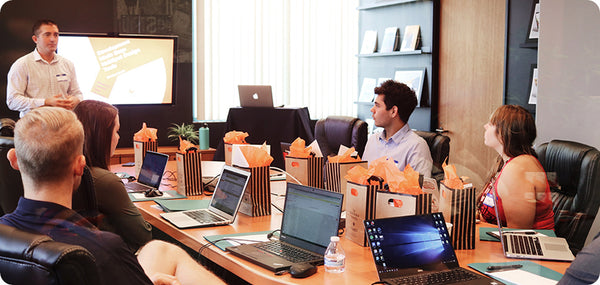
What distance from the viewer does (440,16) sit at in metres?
5.61

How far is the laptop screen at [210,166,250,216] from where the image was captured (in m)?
2.55

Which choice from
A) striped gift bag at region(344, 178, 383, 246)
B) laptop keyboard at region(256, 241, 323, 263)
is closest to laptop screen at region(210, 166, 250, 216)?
laptop keyboard at region(256, 241, 323, 263)

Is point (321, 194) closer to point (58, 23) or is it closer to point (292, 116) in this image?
point (292, 116)

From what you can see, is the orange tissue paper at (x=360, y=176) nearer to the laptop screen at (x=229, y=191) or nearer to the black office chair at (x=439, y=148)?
the laptop screen at (x=229, y=191)

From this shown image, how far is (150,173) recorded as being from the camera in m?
3.42

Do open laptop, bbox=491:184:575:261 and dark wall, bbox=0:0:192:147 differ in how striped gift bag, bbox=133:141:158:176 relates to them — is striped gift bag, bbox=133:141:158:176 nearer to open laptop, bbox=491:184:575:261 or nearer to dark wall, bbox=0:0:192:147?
dark wall, bbox=0:0:192:147

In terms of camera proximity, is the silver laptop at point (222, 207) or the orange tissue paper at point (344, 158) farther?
the orange tissue paper at point (344, 158)

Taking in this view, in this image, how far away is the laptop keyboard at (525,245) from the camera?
79.6 inches

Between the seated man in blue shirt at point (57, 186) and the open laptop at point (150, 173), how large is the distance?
1.71 meters

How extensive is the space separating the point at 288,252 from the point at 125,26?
4.21 m

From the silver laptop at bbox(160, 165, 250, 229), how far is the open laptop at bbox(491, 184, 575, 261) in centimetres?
109

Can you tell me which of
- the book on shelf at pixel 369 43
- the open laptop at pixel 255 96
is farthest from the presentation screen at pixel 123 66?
the book on shelf at pixel 369 43

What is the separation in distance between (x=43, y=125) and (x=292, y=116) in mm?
4129

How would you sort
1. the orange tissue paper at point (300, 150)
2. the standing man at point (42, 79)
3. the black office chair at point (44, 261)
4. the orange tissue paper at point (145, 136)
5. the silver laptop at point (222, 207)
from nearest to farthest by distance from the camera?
the black office chair at point (44, 261) < the silver laptop at point (222, 207) < the orange tissue paper at point (300, 150) < the orange tissue paper at point (145, 136) < the standing man at point (42, 79)
